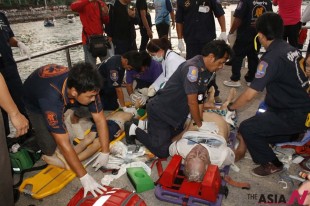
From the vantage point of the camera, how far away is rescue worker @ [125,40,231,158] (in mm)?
2846

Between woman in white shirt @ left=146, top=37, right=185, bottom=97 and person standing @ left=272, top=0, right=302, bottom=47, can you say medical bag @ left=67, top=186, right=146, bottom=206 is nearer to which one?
woman in white shirt @ left=146, top=37, right=185, bottom=97

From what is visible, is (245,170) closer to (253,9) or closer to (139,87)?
(139,87)

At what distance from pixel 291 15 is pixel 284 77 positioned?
9.76 ft

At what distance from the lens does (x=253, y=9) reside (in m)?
4.65

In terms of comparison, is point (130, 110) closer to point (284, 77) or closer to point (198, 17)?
point (198, 17)

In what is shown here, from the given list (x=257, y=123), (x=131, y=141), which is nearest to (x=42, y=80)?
(x=131, y=141)

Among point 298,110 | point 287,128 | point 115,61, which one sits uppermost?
point 115,61

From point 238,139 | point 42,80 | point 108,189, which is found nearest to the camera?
point 108,189

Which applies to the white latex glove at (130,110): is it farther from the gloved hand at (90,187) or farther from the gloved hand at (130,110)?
the gloved hand at (90,187)

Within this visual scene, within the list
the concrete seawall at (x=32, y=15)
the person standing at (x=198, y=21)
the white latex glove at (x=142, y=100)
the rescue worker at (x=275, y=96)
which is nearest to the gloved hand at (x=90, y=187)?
the rescue worker at (x=275, y=96)

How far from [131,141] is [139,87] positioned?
1572 millimetres

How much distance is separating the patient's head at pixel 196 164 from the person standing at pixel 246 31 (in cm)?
264

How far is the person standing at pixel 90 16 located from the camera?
15.7 ft

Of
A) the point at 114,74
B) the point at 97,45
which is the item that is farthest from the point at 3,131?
the point at 97,45
